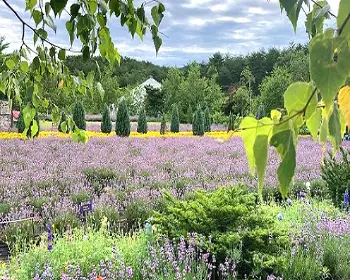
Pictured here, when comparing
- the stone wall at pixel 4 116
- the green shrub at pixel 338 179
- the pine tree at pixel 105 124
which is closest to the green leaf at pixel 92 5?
the green shrub at pixel 338 179

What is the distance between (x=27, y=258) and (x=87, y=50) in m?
2.68

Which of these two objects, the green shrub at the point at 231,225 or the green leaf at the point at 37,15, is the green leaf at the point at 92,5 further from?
the green shrub at the point at 231,225

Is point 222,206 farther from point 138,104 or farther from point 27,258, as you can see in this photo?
point 138,104

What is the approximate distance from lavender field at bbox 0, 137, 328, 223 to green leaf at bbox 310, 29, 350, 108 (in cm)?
595

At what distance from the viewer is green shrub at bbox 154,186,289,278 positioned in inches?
158

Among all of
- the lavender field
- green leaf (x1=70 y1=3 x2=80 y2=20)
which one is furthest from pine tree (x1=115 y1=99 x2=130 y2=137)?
green leaf (x1=70 y1=3 x2=80 y2=20)

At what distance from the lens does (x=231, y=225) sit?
4.34m

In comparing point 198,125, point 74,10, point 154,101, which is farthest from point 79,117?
point 154,101

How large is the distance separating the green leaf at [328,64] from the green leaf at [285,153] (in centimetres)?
5

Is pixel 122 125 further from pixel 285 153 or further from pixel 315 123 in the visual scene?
pixel 285 153

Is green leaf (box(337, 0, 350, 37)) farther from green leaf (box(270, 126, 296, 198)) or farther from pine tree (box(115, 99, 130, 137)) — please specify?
pine tree (box(115, 99, 130, 137))

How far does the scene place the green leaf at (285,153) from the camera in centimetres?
41

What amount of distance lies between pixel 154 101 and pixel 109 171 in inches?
1665

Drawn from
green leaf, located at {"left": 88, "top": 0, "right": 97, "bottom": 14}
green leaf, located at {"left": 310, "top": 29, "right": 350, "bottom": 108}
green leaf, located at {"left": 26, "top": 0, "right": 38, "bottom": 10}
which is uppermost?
green leaf, located at {"left": 26, "top": 0, "right": 38, "bottom": 10}
